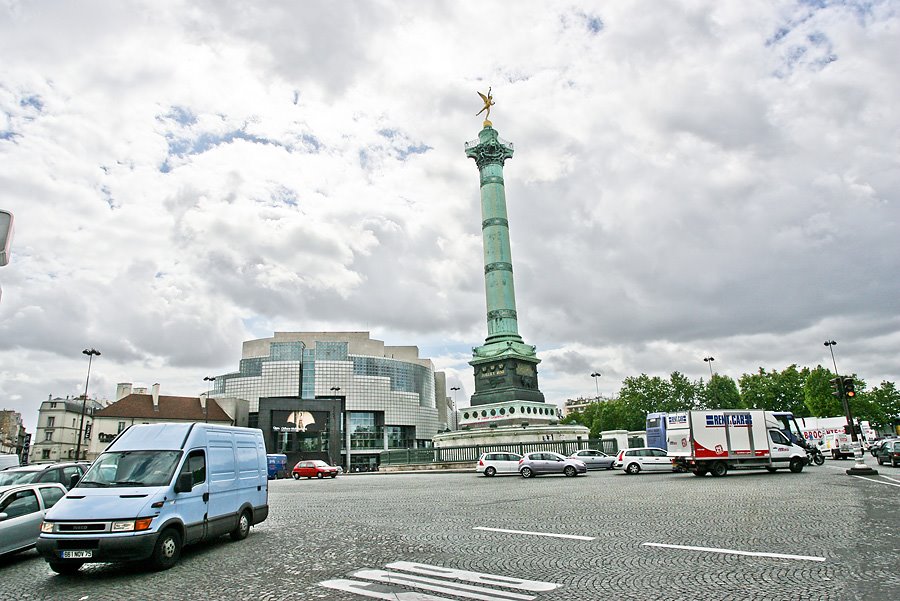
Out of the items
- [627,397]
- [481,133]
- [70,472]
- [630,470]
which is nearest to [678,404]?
[627,397]

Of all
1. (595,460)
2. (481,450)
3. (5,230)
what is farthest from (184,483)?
(481,450)

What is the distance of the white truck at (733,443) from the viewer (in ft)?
82.4

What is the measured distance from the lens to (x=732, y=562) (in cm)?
761

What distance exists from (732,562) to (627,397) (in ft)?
278

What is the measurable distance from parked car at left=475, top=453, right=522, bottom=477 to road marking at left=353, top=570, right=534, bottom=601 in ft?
81.0

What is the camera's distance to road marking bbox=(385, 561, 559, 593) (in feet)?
22.2

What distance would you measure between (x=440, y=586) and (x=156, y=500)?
455 centimetres

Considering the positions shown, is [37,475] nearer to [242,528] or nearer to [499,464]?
[242,528]

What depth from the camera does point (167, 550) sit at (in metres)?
8.67

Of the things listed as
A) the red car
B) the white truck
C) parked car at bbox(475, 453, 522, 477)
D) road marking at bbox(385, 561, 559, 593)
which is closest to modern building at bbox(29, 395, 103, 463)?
the red car

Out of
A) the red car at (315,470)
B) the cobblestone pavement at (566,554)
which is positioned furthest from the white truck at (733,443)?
the red car at (315,470)

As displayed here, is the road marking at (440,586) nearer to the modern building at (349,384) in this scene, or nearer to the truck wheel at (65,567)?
the truck wheel at (65,567)

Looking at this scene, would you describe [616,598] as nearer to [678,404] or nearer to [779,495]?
[779,495]

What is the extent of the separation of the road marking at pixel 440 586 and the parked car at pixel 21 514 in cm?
638
